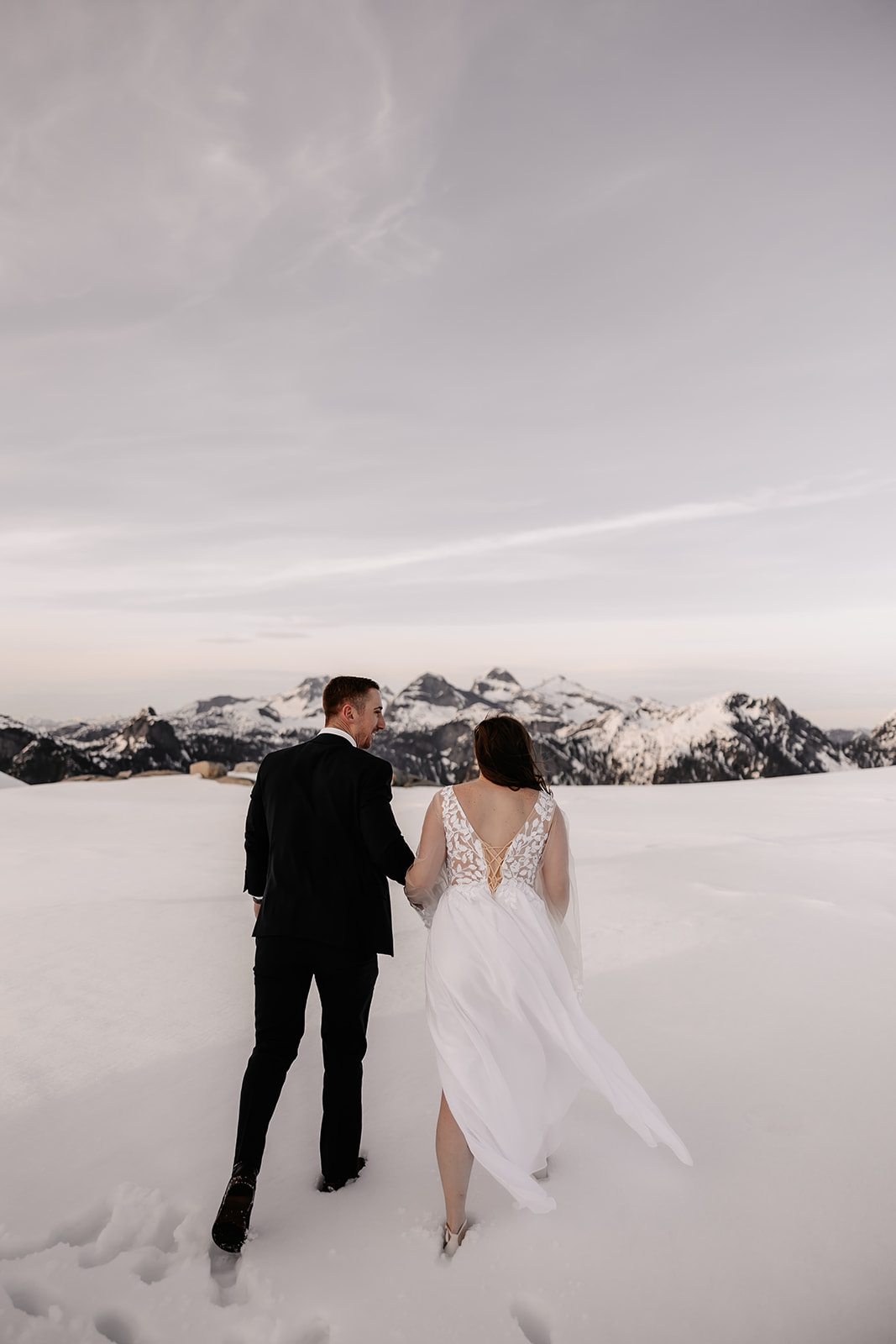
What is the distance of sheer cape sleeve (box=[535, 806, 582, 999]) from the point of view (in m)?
3.27

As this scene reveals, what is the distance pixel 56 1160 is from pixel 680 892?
6111 millimetres

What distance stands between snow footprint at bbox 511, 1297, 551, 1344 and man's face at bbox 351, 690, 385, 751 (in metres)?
2.10

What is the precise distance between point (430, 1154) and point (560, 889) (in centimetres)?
147

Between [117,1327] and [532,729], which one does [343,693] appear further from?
[532,729]

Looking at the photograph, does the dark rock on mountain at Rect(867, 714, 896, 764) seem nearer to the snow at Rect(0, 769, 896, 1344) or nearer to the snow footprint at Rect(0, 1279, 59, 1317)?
the snow at Rect(0, 769, 896, 1344)

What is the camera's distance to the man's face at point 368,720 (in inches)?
134

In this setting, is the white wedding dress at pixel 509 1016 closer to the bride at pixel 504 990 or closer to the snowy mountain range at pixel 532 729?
the bride at pixel 504 990

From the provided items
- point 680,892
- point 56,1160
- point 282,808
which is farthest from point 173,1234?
point 680,892

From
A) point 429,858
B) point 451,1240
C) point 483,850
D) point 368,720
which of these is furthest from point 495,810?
point 451,1240

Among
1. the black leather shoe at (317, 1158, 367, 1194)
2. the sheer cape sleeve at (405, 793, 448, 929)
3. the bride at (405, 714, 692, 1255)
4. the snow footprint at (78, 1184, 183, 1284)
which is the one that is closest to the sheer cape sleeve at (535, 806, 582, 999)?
the bride at (405, 714, 692, 1255)

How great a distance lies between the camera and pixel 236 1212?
9.47 ft

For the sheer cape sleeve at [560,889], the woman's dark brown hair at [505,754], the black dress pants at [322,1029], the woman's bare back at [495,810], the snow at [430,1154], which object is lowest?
the snow at [430,1154]

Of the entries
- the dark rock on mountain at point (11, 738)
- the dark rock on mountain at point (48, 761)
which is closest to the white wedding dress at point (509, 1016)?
the dark rock on mountain at point (11, 738)

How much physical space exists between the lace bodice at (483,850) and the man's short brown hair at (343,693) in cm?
60
